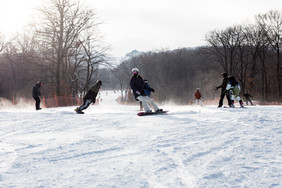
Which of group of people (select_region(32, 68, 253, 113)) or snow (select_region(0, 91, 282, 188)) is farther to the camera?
group of people (select_region(32, 68, 253, 113))

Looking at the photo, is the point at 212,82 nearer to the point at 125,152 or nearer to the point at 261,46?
the point at 261,46

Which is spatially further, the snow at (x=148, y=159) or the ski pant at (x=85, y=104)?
the ski pant at (x=85, y=104)

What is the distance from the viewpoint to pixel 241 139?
4160 mm

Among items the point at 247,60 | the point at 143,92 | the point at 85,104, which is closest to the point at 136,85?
the point at 143,92

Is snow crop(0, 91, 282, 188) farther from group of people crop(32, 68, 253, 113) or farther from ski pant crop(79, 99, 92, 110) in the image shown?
ski pant crop(79, 99, 92, 110)

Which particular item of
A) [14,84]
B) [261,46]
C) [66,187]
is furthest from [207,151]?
[14,84]

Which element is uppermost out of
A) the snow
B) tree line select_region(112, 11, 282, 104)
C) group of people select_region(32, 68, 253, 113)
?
tree line select_region(112, 11, 282, 104)

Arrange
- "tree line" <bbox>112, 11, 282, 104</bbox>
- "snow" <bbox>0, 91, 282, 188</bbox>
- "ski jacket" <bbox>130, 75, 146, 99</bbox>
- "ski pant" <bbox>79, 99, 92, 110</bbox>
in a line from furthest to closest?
"tree line" <bbox>112, 11, 282, 104</bbox>
"ski pant" <bbox>79, 99, 92, 110</bbox>
"ski jacket" <bbox>130, 75, 146, 99</bbox>
"snow" <bbox>0, 91, 282, 188</bbox>

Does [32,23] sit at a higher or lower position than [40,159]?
higher

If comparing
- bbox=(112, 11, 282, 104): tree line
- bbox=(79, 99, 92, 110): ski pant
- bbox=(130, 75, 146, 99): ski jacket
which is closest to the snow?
bbox=(130, 75, 146, 99): ski jacket

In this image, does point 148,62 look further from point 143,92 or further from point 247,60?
point 143,92

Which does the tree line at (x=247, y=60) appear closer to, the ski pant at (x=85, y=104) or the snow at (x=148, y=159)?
the ski pant at (x=85, y=104)

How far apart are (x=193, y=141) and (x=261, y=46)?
45537mm

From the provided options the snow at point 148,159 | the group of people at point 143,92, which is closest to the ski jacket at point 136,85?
the group of people at point 143,92
